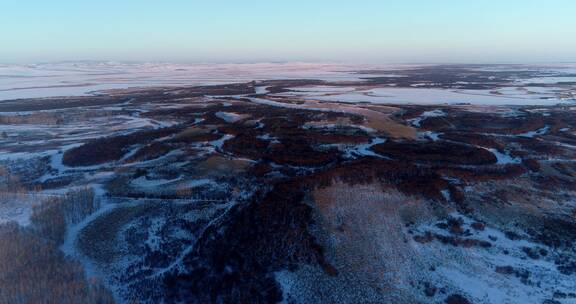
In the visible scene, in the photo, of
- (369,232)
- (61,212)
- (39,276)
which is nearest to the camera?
(39,276)

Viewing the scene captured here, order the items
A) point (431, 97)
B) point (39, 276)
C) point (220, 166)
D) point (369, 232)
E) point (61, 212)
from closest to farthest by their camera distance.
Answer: point (39, 276) < point (369, 232) < point (61, 212) < point (220, 166) < point (431, 97)

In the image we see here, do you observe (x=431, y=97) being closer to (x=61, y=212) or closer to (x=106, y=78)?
(x=61, y=212)

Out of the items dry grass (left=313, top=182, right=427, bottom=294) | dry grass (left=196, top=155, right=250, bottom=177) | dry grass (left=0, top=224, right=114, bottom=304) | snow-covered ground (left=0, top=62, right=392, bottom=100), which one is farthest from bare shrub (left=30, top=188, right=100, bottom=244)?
snow-covered ground (left=0, top=62, right=392, bottom=100)

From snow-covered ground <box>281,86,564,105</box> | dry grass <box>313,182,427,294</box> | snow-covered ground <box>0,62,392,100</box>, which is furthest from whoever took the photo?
snow-covered ground <box>0,62,392,100</box>

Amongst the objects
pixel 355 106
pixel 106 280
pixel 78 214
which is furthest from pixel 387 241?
pixel 355 106

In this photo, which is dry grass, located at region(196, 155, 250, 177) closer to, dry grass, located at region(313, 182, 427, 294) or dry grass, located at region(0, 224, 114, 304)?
dry grass, located at region(313, 182, 427, 294)

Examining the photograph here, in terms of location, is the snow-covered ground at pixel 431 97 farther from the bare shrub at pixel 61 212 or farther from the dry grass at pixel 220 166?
the bare shrub at pixel 61 212

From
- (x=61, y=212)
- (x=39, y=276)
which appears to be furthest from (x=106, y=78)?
(x=39, y=276)

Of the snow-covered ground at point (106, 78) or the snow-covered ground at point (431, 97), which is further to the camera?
the snow-covered ground at point (106, 78)

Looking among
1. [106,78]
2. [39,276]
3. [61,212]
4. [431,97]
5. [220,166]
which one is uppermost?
[431,97]

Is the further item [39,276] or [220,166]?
[220,166]

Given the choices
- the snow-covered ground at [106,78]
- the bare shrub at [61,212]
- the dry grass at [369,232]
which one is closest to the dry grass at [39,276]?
the bare shrub at [61,212]

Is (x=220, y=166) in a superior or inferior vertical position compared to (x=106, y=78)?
inferior
